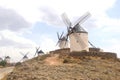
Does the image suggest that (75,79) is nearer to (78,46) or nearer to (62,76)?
(62,76)

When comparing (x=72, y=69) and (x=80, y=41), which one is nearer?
(x=72, y=69)

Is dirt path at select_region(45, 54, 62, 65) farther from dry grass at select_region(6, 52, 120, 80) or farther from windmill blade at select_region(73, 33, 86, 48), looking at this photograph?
windmill blade at select_region(73, 33, 86, 48)

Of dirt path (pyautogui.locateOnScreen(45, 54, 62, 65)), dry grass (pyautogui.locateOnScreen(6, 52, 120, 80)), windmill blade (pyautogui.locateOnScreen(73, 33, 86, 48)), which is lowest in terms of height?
dry grass (pyautogui.locateOnScreen(6, 52, 120, 80))

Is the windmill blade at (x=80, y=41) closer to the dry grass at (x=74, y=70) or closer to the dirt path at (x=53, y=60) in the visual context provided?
the dirt path at (x=53, y=60)

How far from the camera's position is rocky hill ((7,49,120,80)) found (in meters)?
33.0

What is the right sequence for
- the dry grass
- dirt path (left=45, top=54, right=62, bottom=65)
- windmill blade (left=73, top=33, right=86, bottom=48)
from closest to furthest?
1. the dry grass
2. dirt path (left=45, top=54, right=62, bottom=65)
3. windmill blade (left=73, top=33, right=86, bottom=48)

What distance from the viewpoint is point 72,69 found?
3478cm

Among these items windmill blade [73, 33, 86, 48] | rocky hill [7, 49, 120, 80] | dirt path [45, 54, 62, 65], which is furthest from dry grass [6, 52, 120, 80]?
windmill blade [73, 33, 86, 48]

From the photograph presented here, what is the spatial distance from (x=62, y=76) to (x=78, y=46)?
15557mm

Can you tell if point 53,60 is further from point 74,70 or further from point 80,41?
point 80,41

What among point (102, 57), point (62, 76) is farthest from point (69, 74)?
point (102, 57)

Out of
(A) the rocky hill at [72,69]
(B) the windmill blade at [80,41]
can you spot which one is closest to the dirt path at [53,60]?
(A) the rocky hill at [72,69]

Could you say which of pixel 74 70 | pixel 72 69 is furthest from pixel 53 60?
pixel 74 70

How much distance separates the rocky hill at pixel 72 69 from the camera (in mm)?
32966
